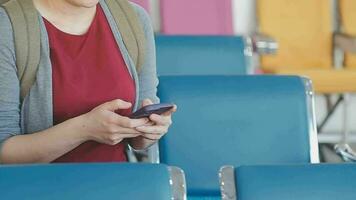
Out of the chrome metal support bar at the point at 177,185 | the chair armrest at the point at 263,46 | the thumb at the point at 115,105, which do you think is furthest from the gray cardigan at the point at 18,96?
the chair armrest at the point at 263,46

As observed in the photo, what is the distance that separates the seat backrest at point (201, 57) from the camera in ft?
8.97

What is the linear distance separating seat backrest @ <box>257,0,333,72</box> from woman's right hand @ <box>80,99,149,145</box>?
2859 millimetres

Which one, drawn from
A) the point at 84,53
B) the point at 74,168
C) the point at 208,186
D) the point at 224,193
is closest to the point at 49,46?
the point at 84,53

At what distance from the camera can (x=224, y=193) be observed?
1.26 m

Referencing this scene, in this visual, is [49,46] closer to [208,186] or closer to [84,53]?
[84,53]

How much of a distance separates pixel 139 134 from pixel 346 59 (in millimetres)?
2994

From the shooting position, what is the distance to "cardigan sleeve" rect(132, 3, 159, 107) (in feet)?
5.54

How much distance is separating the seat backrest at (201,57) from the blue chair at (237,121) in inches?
29.1

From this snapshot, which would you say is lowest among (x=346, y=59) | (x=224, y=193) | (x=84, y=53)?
(x=346, y=59)

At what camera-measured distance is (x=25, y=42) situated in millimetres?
1493

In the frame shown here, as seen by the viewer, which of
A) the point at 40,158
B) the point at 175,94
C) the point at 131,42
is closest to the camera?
the point at 40,158

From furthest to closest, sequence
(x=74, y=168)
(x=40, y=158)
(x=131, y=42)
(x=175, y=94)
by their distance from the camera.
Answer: (x=175, y=94), (x=131, y=42), (x=40, y=158), (x=74, y=168)

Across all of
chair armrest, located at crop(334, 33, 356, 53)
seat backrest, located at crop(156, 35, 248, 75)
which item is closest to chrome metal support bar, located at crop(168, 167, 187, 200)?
seat backrest, located at crop(156, 35, 248, 75)

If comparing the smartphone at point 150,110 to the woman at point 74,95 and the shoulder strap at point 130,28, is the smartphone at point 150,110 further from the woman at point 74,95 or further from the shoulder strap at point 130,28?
the shoulder strap at point 130,28
